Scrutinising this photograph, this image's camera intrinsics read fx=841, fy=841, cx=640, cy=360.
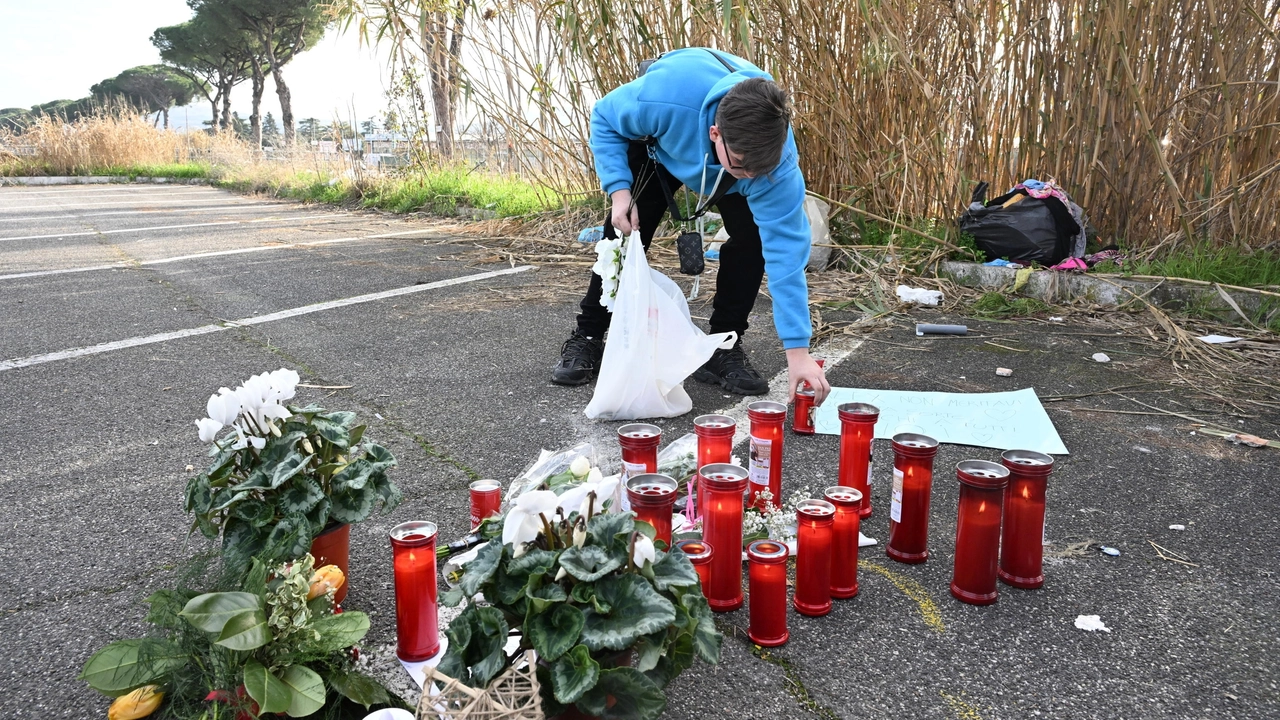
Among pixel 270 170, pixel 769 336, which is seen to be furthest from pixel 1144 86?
pixel 270 170

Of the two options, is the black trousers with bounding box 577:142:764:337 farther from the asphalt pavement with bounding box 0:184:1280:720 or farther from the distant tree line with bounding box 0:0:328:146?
the distant tree line with bounding box 0:0:328:146

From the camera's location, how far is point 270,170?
15.1 metres

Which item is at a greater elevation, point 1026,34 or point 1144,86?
point 1026,34

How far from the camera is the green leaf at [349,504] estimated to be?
5.60ft

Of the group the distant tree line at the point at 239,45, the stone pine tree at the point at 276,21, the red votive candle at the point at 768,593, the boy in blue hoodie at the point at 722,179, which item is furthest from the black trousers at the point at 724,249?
the stone pine tree at the point at 276,21

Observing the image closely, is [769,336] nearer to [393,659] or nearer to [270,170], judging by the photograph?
[393,659]

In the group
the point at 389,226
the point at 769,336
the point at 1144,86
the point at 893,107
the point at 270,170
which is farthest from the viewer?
the point at 270,170

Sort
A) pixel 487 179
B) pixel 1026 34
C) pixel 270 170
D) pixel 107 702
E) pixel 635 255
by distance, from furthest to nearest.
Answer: pixel 270 170 < pixel 487 179 < pixel 1026 34 < pixel 635 255 < pixel 107 702

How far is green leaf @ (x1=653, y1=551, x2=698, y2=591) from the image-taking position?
132 cm

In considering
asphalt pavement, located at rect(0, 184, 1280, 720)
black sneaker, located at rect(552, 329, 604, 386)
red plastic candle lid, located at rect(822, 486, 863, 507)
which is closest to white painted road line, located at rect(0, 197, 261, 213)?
asphalt pavement, located at rect(0, 184, 1280, 720)

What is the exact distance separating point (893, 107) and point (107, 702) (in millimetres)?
5079

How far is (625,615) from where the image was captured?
126 centimetres

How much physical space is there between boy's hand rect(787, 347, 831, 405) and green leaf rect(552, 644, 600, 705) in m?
1.44

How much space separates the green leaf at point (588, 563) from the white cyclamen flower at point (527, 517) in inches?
2.7
